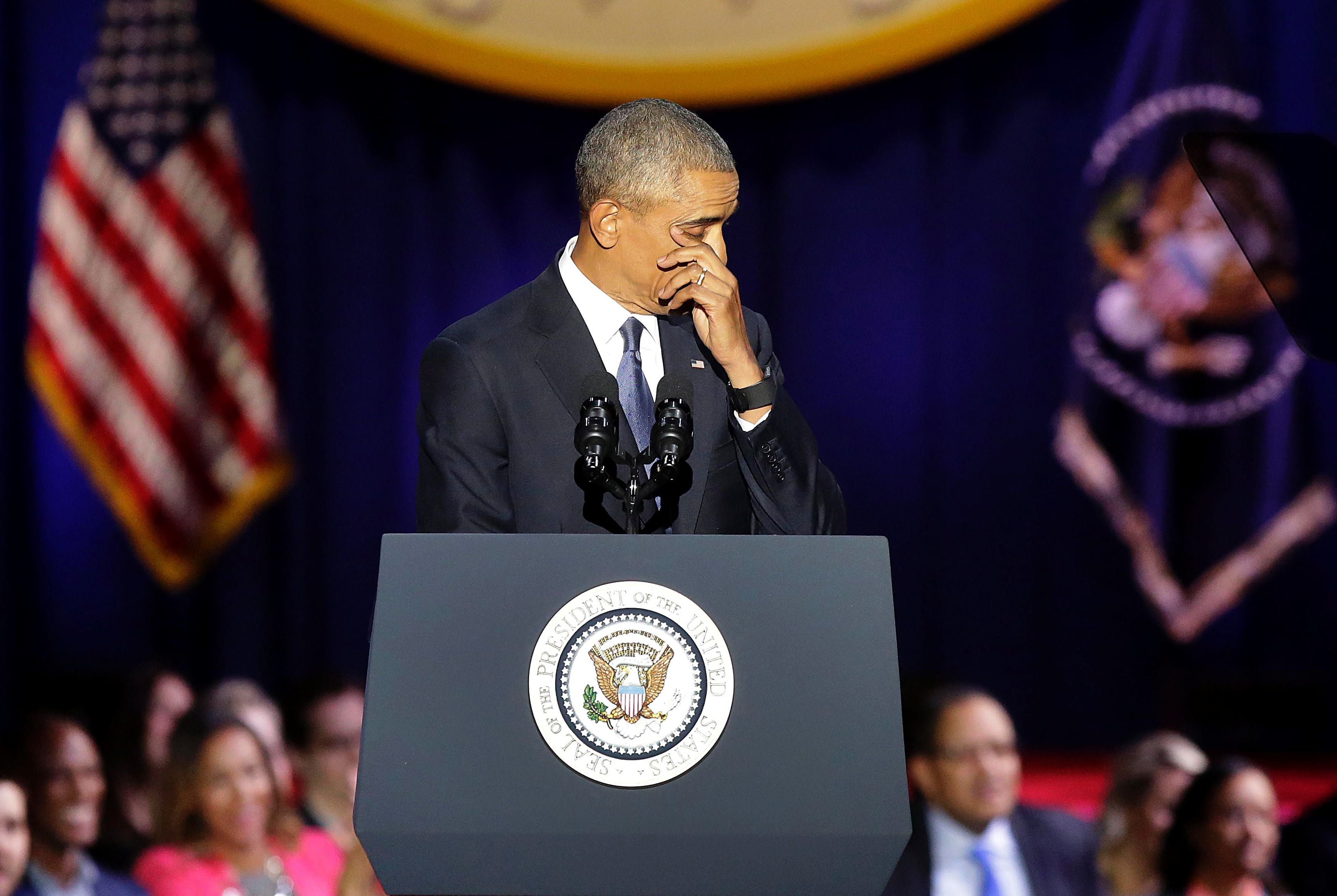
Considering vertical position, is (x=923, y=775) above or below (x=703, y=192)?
below

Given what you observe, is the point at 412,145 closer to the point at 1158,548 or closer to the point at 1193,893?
the point at 1158,548

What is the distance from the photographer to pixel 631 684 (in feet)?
4.72

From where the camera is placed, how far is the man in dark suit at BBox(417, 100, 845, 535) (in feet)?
5.83

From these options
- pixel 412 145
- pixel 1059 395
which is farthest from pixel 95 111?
pixel 1059 395

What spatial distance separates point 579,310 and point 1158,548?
371 centimetres

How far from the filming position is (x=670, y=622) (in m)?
1.45

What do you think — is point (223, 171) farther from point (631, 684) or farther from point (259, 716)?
point (631, 684)

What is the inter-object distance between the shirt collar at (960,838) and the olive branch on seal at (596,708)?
2593mm

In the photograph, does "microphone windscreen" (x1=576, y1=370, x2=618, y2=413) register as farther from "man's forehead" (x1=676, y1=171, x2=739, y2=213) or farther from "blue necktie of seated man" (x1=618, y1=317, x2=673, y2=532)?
"man's forehead" (x1=676, y1=171, x2=739, y2=213)

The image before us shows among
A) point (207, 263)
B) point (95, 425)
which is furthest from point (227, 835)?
point (207, 263)

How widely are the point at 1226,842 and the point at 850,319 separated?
7.93 ft

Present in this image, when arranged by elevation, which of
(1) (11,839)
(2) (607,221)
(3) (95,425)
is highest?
(2) (607,221)

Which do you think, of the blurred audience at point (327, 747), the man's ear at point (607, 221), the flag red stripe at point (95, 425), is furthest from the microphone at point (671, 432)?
the flag red stripe at point (95, 425)

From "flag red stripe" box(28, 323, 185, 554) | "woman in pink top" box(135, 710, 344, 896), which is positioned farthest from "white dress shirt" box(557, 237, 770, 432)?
"flag red stripe" box(28, 323, 185, 554)
